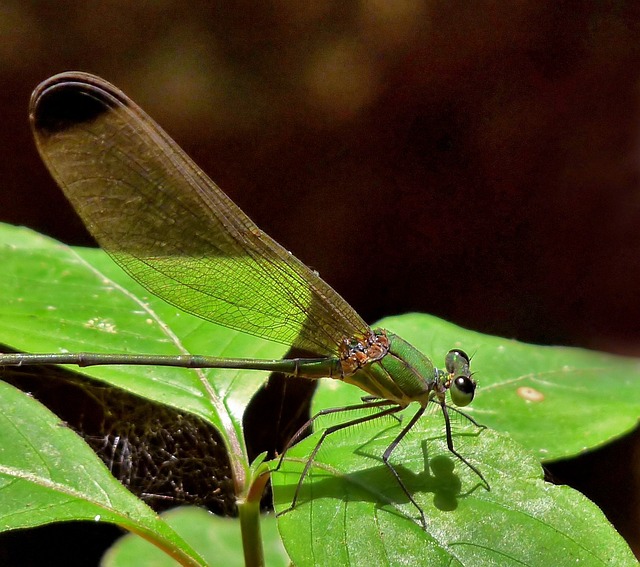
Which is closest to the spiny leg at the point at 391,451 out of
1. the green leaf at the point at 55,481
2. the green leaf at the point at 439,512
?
the green leaf at the point at 439,512

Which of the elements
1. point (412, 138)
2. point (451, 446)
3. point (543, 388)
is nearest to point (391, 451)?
point (451, 446)

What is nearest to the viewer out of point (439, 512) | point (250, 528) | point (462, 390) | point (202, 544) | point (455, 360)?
point (439, 512)

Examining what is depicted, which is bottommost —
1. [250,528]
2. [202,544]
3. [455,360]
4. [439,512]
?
[202,544]

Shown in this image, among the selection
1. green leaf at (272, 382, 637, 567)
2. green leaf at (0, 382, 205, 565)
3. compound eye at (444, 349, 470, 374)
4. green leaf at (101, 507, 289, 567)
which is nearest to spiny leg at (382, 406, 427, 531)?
green leaf at (272, 382, 637, 567)

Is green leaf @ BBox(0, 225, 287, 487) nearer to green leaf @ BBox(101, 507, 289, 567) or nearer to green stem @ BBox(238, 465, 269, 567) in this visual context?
green stem @ BBox(238, 465, 269, 567)

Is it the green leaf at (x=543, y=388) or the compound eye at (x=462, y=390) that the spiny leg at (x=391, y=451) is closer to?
the compound eye at (x=462, y=390)

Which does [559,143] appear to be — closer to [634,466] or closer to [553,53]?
[553,53]

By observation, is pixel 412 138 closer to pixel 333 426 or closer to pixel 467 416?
pixel 467 416
